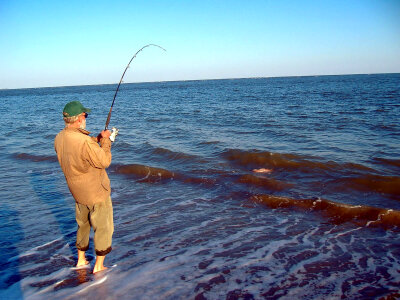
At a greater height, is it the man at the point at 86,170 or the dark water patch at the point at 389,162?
the man at the point at 86,170

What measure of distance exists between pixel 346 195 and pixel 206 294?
15.3 ft

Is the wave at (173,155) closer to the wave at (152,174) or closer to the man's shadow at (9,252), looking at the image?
the wave at (152,174)

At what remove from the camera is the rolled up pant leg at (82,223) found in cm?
367

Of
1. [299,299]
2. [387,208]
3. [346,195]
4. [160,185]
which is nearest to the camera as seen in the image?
[299,299]

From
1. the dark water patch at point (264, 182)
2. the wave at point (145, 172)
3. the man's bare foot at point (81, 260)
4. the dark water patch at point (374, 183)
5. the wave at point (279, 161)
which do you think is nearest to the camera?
the man's bare foot at point (81, 260)

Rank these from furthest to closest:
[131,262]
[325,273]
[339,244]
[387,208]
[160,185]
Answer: [160,185], [387,208], [339,244], [131,262], [325,273]

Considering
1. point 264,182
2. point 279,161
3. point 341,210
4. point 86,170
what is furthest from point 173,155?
point 86,170

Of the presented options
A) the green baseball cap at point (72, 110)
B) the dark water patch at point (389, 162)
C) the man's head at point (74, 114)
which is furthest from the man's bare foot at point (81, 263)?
the dark water patch at point (389, 162)

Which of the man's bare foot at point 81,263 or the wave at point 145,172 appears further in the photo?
the wave at point 145,172

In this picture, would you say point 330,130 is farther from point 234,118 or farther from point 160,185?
point 160,185

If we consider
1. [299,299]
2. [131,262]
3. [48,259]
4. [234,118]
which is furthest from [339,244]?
[234,118]

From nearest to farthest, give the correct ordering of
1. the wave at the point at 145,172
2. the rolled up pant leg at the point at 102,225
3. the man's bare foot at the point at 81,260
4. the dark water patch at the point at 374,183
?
the rolled up pant leg at the point at 102,225 → the man's bare foot at the point at 81,260 → the dark water patch at the point at 374,183 → the wave at the point at 145,172

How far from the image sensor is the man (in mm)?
3322

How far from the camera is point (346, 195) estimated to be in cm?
680
